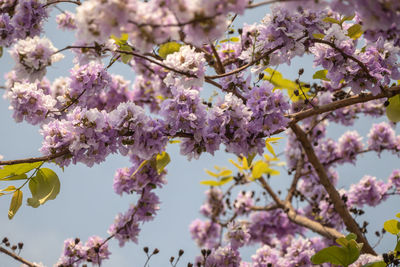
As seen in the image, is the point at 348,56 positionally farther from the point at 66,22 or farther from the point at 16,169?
the point at 66,22

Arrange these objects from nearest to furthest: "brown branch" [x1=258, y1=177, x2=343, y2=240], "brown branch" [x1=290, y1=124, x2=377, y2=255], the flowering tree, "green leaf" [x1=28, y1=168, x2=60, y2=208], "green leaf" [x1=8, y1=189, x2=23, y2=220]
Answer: the flowering tree → "green leaf" [x1=28, y1=168, x2=60, y2=208] → "green leaf" [x1=8, y1=189, x2=23, y2=220] → "brown branch" [x1=290, y1=124, x2=377, y2=255] → "brown branch" [x1=258, y1=177, x2=343, y2=240]

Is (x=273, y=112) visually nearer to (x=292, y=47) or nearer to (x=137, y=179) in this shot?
(x=292, y=47)

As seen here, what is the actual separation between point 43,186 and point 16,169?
213 millimetres

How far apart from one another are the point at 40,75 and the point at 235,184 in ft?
12.2

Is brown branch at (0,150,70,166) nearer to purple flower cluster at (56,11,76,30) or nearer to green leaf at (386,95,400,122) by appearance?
green leaf at (386,95,400,122)

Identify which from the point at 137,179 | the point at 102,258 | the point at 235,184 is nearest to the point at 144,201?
the point at 137,179

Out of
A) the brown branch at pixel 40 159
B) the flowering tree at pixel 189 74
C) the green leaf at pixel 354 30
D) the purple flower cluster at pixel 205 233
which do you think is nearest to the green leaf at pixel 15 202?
the flowering tree at pixel 189 74

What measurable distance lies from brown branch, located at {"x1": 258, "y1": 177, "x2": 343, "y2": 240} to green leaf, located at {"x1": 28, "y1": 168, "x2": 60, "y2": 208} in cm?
288

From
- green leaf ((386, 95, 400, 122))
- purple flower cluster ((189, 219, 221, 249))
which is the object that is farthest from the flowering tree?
purple flower cluster ((189, 219, 221, 249))

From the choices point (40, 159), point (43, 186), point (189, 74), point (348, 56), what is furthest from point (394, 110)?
point (43, 186)

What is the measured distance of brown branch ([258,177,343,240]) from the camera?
3.95m

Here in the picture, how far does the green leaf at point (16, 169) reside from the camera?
7.65 feet

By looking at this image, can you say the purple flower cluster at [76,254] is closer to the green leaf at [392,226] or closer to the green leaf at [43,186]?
the green leaf at [43,186]

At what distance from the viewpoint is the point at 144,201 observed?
4090mm
